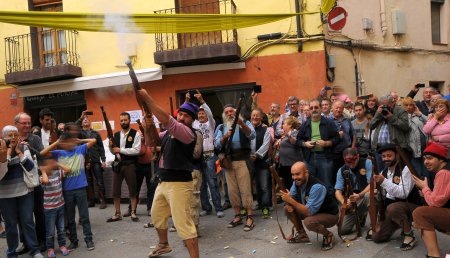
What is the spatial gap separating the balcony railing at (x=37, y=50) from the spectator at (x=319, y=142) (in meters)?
8.32

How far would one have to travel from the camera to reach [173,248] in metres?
6.24

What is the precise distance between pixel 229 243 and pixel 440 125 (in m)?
3.38

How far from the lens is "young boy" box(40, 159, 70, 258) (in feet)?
19.9

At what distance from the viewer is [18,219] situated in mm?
5957

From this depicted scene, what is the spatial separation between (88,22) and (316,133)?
364 cm

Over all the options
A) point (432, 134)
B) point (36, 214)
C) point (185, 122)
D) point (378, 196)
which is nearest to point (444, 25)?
point (432, 134)

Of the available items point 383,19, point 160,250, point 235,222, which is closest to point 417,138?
point 235,222

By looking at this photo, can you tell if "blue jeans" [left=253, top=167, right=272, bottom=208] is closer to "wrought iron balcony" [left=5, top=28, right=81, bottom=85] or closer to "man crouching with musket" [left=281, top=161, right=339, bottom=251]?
"man crouching with musket" [left=281, top=161, right=339, bottom=251]

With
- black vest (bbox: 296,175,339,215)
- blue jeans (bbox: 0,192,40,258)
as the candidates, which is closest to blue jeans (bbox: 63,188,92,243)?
blue jeans (bbox: 0,192,40,258)

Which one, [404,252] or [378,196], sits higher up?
[378,196]

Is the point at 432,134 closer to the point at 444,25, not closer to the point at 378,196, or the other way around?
the point at 378,196

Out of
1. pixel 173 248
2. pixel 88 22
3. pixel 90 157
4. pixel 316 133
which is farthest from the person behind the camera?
pixel 90 157

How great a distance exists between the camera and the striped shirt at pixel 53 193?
609 centimetres

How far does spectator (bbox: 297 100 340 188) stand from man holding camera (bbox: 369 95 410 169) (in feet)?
1.95
